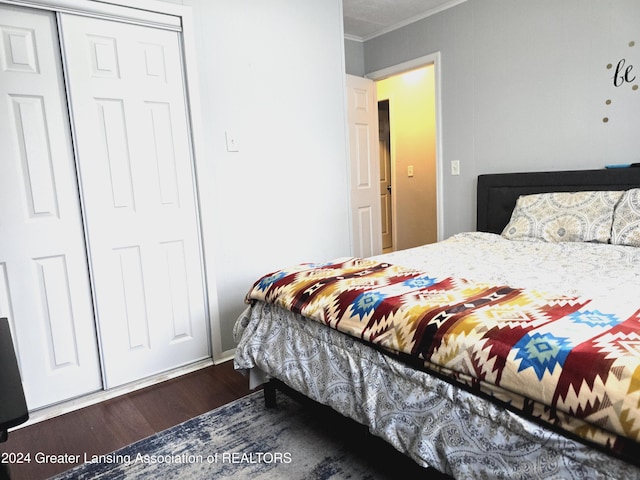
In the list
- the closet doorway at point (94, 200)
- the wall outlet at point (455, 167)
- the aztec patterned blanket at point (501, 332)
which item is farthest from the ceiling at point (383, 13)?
the aztec patterned blanket at point (501, 332)

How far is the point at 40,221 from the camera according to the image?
2.07 metres

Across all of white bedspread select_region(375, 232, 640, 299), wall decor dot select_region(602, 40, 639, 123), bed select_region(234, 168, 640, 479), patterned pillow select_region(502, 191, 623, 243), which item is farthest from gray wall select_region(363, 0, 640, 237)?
white bedspread select_region(375, 232, 640, 299)

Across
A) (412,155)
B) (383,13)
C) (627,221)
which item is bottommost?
(627,221)

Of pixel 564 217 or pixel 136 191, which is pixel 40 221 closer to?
pixel 136 191

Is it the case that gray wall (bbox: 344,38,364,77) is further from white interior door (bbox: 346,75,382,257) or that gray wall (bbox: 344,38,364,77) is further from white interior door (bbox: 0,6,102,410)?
white interior door (bbox: 0,6,102,410)

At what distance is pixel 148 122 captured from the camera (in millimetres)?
2338

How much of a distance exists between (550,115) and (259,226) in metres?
2.11

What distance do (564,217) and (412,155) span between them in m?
2.54

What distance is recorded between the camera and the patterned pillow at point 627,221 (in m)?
2.19

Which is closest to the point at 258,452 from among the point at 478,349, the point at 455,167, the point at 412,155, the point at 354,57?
the point at 478,349

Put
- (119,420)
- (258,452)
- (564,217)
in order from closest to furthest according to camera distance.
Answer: (258,452) < (119,420) < (564,217)

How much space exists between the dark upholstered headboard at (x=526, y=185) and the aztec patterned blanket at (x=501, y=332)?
5.26ft

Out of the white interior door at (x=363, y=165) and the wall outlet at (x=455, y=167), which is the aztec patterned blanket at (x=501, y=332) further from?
the white interior door at (x=363, y=165)

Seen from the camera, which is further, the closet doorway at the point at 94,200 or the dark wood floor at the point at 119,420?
the closet doorway at the point at 94,200
